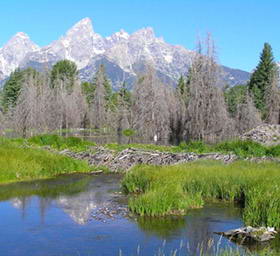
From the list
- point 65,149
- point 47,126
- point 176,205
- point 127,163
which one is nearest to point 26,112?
point 47,126

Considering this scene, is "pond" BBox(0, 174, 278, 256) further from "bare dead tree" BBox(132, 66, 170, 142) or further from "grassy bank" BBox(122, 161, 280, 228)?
"bare dead tree" BBox(132, 66, 170, 142)

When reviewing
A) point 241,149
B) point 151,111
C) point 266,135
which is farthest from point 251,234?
point 151,111

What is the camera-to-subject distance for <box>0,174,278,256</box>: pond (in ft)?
31.3

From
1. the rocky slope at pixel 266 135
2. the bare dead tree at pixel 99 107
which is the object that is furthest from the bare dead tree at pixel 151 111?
the bare dead tree at pixel 99 107

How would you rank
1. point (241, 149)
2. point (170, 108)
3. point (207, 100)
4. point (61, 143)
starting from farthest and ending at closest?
point (170, 108), point (207, 100), point (61, 143), point (241, 149)

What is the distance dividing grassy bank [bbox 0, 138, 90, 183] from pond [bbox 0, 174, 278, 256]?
2.65 metres

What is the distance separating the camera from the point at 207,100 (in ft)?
137

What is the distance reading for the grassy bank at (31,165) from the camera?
1888 cm

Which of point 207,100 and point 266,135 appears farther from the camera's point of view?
point 207,100

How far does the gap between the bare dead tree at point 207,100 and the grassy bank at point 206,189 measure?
2259 centimetres

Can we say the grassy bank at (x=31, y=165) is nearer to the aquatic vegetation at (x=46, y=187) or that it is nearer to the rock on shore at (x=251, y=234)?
the aquatic vegetation at (x=46, y=187)

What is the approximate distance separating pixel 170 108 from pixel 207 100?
465 inches

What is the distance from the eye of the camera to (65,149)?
27.0 metres

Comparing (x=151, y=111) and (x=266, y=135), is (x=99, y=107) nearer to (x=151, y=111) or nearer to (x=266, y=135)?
(x=151, y=111)
